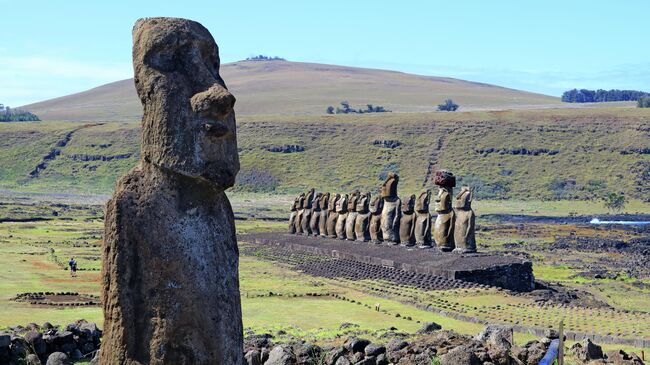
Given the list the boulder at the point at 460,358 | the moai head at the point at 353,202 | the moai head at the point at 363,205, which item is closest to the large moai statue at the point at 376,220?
the moai head at the point at 363,205

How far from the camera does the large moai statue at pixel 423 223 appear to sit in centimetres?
3469

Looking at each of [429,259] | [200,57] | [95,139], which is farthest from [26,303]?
[95,139]

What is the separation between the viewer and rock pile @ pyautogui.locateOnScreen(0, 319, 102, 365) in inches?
522

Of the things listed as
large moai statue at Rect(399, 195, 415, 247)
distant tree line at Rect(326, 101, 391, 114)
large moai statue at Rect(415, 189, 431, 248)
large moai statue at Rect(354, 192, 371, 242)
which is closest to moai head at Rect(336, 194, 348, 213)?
large moai statue at Rect(354, 192, 371, 242)

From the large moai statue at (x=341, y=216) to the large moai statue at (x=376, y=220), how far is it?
116 inches

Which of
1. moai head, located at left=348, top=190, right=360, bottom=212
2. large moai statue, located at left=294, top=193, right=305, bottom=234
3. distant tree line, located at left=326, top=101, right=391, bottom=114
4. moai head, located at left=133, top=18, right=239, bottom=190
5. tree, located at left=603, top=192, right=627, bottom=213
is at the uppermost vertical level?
moai head, located at left=133, top=18, right=239, bottom=190

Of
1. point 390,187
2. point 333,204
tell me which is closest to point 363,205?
point 390,187

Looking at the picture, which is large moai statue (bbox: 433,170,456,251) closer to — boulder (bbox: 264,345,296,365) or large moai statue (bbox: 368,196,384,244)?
large moai statue (bbox: 368,196,384,244)

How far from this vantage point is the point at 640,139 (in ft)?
319

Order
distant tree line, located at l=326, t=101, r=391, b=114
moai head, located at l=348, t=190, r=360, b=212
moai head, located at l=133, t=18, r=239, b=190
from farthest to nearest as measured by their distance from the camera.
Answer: distant tree line, located at l=326, t=101, r=391, b=114 → moai head, located at l=348, t=190, r=360, b=212 → moai head, located at l=133, t=18, r=239, b=190

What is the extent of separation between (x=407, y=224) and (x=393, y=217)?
4.45 feet

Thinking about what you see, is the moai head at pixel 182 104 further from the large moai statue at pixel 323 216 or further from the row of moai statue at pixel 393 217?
the large moai statue at pixel 323 216

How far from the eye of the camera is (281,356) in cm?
1285

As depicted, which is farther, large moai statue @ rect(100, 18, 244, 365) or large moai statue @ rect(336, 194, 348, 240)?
large moai statue @ rect(336, 194, 348, 240)
